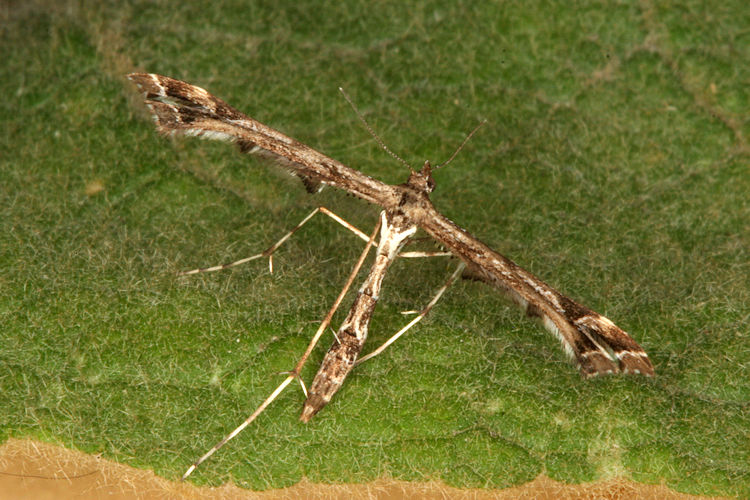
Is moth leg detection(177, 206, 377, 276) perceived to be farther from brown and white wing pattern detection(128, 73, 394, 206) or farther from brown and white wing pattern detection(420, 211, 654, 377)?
brown and white wing pattern detection(420, 211, 654, 377)

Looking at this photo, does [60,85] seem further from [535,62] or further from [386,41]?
[535,62]

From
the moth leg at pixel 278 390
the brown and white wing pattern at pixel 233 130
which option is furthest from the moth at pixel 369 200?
the moth leg at pixel 278 390

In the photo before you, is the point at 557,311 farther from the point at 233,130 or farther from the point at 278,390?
the point at 233,130

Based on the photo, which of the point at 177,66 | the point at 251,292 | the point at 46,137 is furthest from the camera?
the point at 177,66

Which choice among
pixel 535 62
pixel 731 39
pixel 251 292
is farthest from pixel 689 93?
pixel 251 292

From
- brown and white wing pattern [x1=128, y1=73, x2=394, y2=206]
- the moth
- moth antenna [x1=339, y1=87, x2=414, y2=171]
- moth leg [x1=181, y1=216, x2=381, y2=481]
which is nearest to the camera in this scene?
moth leg [x1=181, y1=216, x2=381, y2=481]

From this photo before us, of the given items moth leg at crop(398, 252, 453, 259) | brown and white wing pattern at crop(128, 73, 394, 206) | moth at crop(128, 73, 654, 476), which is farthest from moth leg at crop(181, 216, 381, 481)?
brown and white wing pattern at crop(128, 73, 394, 206)

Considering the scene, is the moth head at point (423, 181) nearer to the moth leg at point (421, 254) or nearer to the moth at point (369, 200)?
the moth at point (369, 200)

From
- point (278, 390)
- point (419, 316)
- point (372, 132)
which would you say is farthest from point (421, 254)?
point (278, 390)
